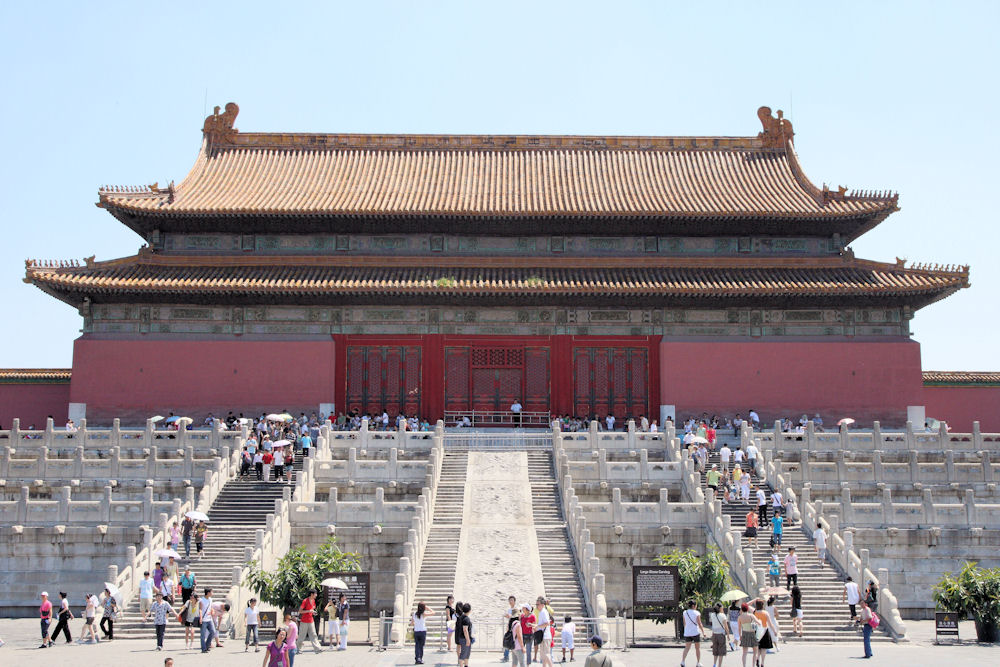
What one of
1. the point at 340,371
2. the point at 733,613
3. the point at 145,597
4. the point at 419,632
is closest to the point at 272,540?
the point at 145,597

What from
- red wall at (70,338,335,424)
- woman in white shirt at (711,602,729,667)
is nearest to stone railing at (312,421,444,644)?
woman in white shirt at (711,602,729,667)

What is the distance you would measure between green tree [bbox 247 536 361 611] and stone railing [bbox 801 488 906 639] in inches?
393

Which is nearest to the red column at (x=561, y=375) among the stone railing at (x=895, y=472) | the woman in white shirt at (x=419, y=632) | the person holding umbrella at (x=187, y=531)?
the stone railing at (x=895, y=472)

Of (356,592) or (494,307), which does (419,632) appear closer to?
(356,592)

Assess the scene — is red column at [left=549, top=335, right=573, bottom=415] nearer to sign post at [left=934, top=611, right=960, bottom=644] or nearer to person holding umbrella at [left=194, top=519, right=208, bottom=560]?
person holding umbrella at [left=194, top=519, right=208, bottom=560]

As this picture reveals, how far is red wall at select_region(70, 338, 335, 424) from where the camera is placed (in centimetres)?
3822

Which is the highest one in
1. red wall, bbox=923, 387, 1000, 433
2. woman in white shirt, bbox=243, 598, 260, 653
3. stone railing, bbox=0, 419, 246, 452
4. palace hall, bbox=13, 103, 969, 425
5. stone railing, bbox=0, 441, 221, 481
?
palace hall, bbox=13, 103, 969, 425

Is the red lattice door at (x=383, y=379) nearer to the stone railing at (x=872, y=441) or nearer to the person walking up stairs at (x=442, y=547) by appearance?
the person walking up stairs at (x=442, y=547)

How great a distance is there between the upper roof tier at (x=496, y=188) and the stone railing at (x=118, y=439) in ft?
35.8

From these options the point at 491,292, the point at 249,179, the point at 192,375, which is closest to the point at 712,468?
the point at 491,292

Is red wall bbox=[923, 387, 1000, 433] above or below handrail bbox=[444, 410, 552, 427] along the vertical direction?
above

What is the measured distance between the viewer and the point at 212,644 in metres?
20.5

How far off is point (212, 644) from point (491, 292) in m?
19.7

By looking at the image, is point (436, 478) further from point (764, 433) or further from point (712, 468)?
point (764, 433)
